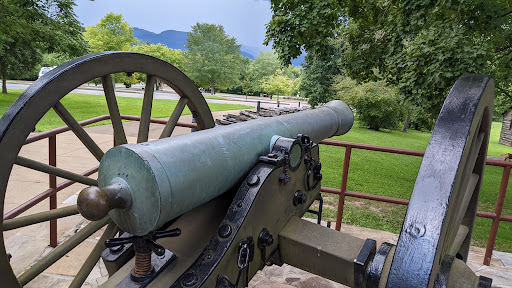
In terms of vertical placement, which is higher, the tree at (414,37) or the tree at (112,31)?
the tree at (112,31)

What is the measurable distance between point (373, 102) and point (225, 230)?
18.1 metres

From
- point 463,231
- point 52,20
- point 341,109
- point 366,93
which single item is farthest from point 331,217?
point 366,93

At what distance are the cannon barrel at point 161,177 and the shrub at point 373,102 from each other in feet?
55.5

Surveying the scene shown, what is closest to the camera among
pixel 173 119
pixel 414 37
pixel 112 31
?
pixel 173 119

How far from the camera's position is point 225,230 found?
149 cm

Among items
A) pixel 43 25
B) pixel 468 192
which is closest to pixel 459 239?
pixel 468 192

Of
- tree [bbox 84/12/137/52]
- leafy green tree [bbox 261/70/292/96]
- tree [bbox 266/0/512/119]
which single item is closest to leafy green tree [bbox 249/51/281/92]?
leafy green tree [bbox 261/70/292/96]

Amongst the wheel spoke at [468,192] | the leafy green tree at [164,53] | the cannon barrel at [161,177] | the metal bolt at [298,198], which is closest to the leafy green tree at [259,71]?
the leafy green tree at [164,53]

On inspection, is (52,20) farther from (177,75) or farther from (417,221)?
(417,221)

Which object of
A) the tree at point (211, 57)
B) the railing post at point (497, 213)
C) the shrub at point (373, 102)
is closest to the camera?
the railing post at point (497, 213)

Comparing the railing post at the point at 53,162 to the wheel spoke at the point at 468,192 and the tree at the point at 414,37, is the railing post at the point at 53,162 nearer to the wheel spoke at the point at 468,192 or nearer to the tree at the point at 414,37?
the wheel spoke at the point at 468,192

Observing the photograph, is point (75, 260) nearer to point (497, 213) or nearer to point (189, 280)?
point (189, 280)

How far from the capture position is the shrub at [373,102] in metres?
18.2

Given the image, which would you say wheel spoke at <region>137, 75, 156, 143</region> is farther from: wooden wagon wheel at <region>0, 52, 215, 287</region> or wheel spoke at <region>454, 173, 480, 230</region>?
wheel spoke at <region>454, 173, 480, 230</region>
